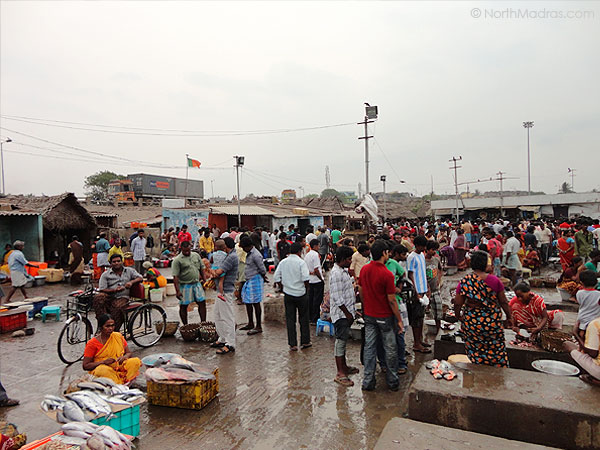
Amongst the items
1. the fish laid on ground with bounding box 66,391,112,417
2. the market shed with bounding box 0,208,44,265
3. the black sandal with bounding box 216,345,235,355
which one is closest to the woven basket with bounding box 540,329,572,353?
the black sandal with bounding box 216,345,235,355

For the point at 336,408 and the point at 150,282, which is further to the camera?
the point at 150,282

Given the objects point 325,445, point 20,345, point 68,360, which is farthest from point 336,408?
point 20,345

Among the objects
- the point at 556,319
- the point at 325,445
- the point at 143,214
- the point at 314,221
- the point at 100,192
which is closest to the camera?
the point at 325,445

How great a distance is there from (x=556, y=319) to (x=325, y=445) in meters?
3.89

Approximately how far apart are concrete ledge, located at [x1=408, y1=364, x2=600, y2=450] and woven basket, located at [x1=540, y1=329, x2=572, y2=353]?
1.05 meters

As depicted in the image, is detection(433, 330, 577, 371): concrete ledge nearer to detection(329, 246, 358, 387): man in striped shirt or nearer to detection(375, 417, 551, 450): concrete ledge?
detection(329, 246, 358, 387): man in striped shirt

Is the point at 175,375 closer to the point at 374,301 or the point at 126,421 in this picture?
the point at 126,421

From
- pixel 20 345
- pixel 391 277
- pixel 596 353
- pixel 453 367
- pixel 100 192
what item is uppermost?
pixel 100 192

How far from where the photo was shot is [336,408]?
4.35 meters

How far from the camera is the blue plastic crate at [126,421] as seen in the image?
3.57 meters

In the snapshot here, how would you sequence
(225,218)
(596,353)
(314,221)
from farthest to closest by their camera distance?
1. (314,221)
2. (225,218)
3. (596,353)

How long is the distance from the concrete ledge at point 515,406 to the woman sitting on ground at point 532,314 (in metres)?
1.42

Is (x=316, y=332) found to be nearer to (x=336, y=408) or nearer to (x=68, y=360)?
(x=336, y=408)

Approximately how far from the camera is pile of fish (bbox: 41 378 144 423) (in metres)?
3.40
